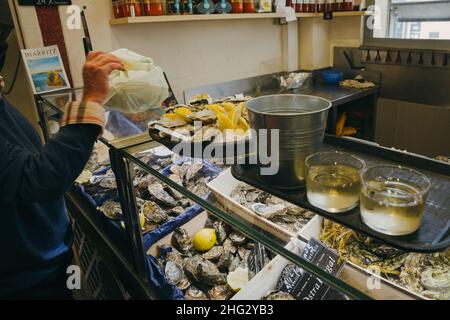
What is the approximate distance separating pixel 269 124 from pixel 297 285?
533 millimetres

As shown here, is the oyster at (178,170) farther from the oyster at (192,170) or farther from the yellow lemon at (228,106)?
the yellow lemon at (228,106)

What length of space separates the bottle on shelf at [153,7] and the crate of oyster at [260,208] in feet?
5.43

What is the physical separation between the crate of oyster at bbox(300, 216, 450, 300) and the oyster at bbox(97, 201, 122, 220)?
2.66ft

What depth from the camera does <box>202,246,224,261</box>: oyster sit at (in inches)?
49.0

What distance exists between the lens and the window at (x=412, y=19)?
2893 mm

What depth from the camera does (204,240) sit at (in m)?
1.29

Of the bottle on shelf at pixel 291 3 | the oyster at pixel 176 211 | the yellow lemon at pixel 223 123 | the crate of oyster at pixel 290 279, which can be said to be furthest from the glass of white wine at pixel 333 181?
the bottle on shelf at pixel 291 3

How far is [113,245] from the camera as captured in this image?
141 centimetres

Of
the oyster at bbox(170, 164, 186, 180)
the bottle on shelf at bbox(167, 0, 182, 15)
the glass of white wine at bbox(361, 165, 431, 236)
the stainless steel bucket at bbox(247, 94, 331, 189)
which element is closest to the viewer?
the glass of white wine at bbox(361, 165, 431, 236)

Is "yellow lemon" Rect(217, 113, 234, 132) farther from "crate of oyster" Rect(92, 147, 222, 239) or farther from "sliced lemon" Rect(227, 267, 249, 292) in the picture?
"sliced lemon" Rect(227, 267, 249, 292)

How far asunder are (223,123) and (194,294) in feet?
1.97

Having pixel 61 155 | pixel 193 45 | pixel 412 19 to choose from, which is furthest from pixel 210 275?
pixel 412 19

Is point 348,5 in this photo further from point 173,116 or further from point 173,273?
point 173,273

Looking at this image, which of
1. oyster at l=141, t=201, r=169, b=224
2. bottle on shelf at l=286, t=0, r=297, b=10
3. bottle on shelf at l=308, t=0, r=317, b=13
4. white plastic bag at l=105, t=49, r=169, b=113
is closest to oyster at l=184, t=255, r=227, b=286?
oyster at l=141, t=201, r=169, b=224
